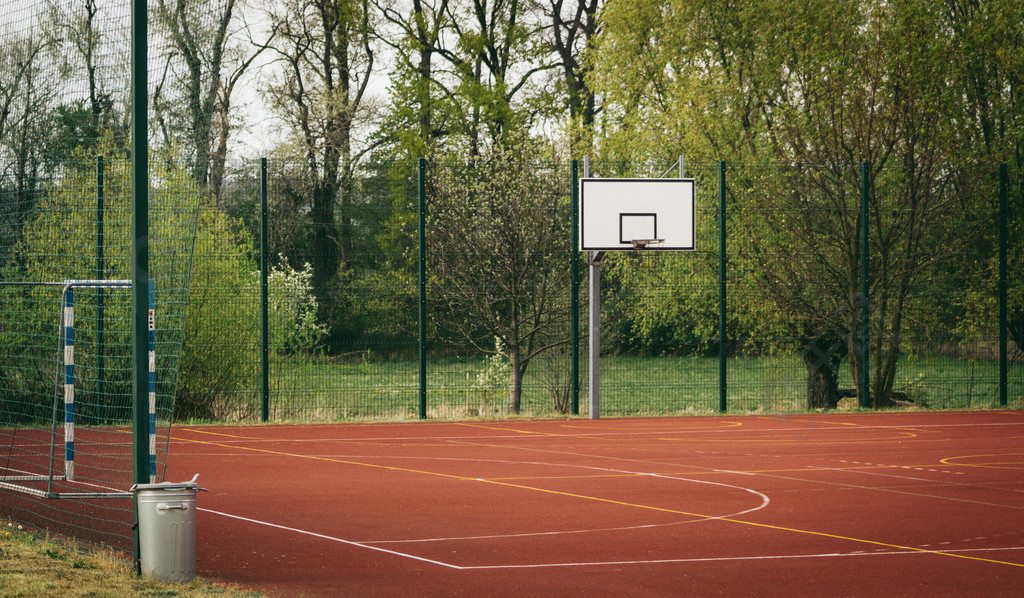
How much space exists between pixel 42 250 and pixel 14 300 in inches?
42.7

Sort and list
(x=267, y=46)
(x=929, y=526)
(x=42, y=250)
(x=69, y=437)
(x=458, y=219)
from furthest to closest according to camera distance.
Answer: (x=267, y=46)
(x=458, y=219)
(x=42, y=250)
(x=69, y=437)
(x=929, y=526)

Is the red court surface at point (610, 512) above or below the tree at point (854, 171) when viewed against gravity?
below

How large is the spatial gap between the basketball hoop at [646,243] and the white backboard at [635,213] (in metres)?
0.03

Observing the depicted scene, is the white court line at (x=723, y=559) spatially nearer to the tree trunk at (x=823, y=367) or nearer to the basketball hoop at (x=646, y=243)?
the basketball hoop at (x=646, y=243)

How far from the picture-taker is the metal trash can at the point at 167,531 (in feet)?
20.4

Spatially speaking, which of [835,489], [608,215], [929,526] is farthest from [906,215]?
[929,526]

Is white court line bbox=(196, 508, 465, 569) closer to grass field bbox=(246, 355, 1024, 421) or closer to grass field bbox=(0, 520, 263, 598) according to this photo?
grass field bbox=(0, 520, 263, 598)

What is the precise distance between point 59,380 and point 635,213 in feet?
27.7

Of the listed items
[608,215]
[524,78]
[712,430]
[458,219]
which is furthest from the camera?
[524,78]

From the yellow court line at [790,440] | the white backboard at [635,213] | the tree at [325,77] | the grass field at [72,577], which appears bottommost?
the yellow court line at [790,440]

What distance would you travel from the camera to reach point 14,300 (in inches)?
525

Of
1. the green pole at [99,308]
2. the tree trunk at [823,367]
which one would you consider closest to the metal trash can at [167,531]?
the green pole at [99,308]

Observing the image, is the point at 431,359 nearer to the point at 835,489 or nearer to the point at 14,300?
the point at 14,300

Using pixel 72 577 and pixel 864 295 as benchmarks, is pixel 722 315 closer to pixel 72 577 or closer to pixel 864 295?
Answer: pixel 864 295
